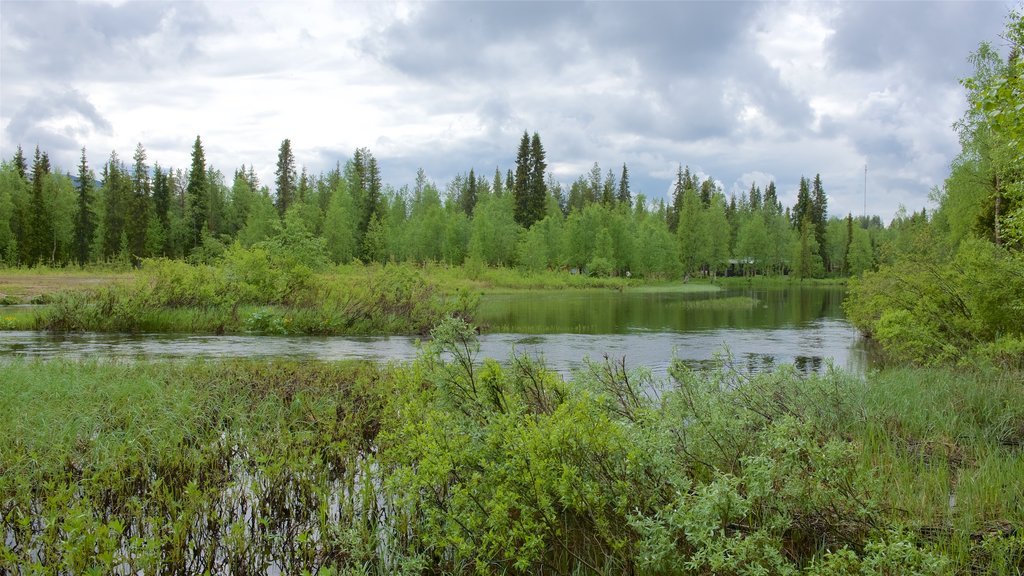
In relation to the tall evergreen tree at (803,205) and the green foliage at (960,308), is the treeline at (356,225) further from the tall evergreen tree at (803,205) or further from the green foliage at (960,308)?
the green foliage at (960,308)

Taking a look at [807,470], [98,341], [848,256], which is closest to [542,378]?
[807,470]

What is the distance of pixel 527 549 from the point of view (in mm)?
4023

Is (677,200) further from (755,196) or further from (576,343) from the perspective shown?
(576,343)

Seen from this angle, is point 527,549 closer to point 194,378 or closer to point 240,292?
point 194,378

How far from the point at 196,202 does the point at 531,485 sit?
74886mm

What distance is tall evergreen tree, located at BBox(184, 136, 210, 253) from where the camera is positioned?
230 feet

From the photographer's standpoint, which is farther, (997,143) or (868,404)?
(997,143)

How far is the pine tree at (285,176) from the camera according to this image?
8156 centimetres

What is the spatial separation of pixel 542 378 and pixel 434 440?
3.82 ft

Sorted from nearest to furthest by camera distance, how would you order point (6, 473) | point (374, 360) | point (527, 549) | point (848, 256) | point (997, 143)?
point (527, 549), point (6, 473), point (374, 360), point (997, 143), point (848, 256)

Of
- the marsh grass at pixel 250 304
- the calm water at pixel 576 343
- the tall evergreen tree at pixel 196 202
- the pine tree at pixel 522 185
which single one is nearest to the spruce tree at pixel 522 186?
the pine tree at pixel 522 185

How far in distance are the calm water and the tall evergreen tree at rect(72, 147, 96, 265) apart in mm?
56528

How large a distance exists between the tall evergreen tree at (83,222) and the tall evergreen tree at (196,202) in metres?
8.99

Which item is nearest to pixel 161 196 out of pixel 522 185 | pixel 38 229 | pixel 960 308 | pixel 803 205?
pixel 38 229
